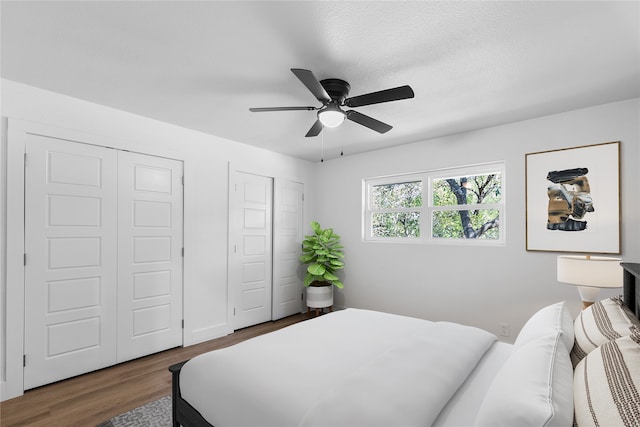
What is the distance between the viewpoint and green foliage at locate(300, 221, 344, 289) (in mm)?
4488

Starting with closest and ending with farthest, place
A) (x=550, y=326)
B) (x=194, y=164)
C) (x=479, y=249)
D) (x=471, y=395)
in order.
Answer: (x=471, y=395), (x=550, y=326), (x=479, y=249), (x=194, y=164)

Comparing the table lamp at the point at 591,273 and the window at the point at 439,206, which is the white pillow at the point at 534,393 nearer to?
the table lamp at the point at 591,273

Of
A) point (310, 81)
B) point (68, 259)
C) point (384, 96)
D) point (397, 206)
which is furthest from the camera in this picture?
point (397, 206)

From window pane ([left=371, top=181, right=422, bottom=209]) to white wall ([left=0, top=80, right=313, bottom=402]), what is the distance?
5.37 ft

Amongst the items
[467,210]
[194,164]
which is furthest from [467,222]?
[194,164]

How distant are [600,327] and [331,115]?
196 cm

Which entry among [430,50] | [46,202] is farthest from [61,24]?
[430,50]

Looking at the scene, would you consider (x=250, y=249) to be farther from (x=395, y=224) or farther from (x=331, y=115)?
(x=331, y=115)

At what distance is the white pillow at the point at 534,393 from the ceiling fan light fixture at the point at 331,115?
1.84m

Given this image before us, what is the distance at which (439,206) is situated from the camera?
4062mm

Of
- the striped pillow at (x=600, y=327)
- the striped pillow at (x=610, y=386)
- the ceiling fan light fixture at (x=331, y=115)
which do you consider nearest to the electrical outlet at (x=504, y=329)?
the striped pillow at (x=600, y=327)

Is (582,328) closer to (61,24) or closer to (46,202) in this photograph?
Answer: (61,24)

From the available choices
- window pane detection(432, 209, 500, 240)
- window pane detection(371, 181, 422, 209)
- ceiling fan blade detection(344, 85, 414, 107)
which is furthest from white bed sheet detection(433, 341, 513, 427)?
window pane detection(371, 181, 422, 209)

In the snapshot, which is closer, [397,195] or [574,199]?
[574,199]
